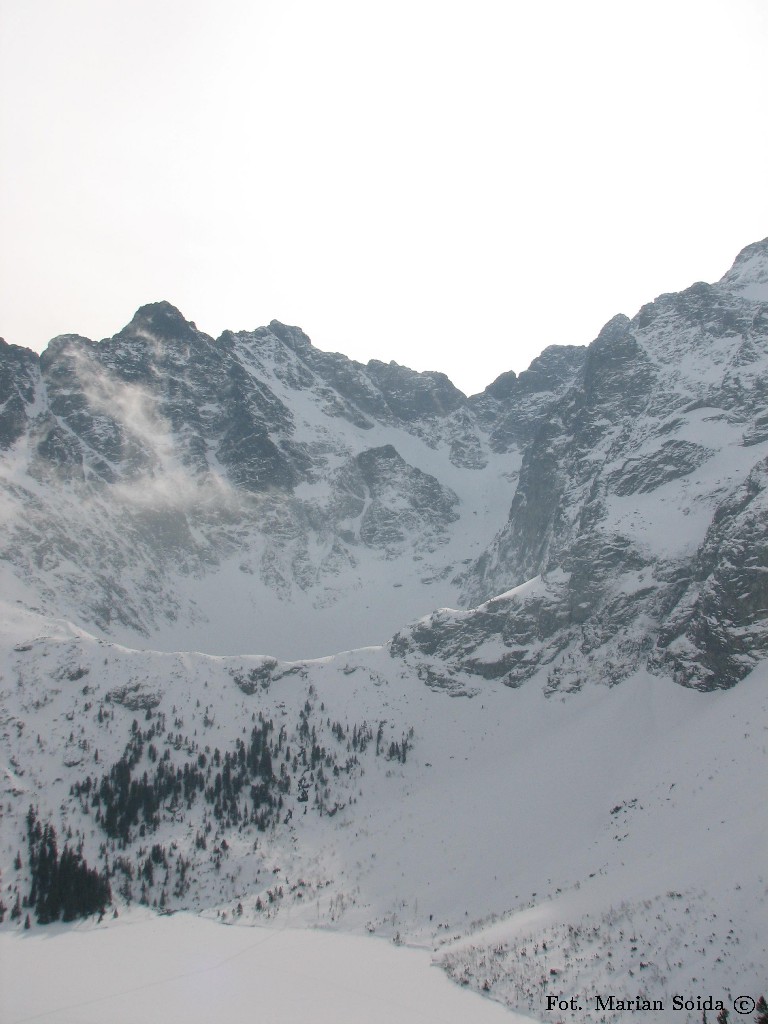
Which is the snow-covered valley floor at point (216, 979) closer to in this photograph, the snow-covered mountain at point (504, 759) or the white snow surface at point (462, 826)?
the white snow surface at point (462, 826)

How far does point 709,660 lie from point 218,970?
257 ft

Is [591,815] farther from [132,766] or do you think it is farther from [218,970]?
[132,766]

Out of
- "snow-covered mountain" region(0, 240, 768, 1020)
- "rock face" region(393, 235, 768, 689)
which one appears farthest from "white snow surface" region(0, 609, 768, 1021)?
"rock face" region(393, 235, 768, 689)

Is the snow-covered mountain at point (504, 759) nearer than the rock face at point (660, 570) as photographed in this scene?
Yes

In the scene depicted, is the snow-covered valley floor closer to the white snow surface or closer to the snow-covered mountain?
the white snow surface

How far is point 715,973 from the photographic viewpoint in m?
47.5

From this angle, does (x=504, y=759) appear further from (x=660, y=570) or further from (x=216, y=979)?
(x=216, y=979)

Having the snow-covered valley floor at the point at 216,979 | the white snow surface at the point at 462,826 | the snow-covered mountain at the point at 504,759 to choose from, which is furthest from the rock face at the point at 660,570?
the snow-covered valley floor at the point at 216,979

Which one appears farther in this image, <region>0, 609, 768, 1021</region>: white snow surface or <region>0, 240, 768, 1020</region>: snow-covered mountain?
<region>0, 240, 768, 1020</region>: snow-covered mountain

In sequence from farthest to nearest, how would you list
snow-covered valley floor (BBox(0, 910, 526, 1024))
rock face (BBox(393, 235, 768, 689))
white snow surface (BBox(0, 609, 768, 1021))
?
rock face (BBox(393, 235, 768, 689))
white snow surface (BBox(0, 609, 768, 1021))
snow-covered valley floor (BBox(0, 910, 526, 1024))

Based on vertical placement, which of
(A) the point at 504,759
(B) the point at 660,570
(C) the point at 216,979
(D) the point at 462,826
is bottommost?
(C) the point at 216,979

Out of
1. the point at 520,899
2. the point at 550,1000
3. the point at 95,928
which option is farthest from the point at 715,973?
the point at 95,928

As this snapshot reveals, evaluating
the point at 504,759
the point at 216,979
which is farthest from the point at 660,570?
the point at 216,979

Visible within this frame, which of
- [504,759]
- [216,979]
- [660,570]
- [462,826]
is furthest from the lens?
[660,570]
